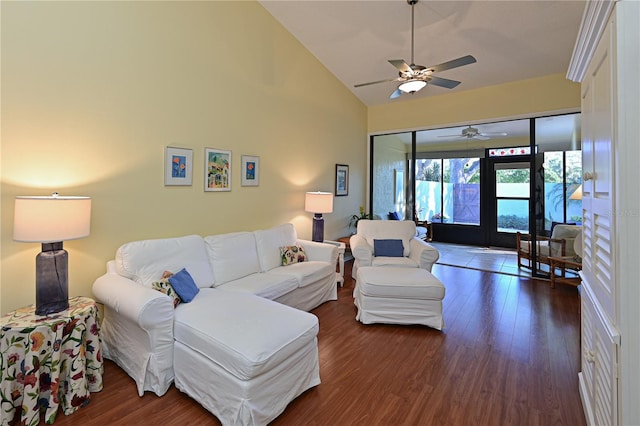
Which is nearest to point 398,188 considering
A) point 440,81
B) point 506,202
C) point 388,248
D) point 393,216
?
point 393,216

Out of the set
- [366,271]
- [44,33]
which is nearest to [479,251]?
[366,271]

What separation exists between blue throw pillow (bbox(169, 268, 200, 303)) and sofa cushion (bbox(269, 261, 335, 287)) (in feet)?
3.21

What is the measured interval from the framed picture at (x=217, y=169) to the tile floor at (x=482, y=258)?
4211 millimetres

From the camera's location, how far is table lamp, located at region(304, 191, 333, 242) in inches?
171

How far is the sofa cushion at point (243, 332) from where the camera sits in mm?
1686

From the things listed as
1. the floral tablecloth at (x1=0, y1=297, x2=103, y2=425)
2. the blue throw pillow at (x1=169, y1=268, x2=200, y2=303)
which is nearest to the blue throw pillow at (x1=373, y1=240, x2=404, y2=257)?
the blue throw pillow at (x1=169, y1=268, x2=200, y2=303)

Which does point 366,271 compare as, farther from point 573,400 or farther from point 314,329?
point 573,400

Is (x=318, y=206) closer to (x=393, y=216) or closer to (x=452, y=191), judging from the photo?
(x=393, y=216)

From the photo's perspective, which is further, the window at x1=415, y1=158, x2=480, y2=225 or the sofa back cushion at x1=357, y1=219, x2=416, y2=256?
the window at x1=415, y1=158, x2=480, y2=225

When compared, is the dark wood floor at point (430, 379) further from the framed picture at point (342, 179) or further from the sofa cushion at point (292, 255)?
the framed picture at point (342, 179)

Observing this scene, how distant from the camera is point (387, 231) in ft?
14.0

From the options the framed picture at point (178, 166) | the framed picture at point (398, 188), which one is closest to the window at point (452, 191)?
the framed picture at point (398, 188)

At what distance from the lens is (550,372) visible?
227cm

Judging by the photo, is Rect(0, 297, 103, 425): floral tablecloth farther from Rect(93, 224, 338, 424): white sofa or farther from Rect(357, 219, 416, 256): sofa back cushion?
Rect(357, 219, 416, 256): sofa back cushion
